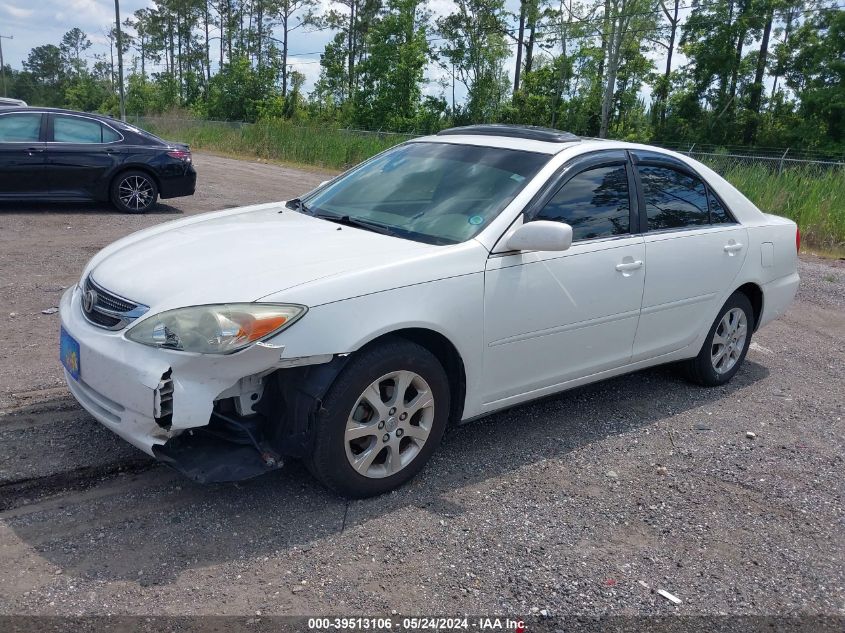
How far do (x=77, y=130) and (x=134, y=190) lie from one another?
1.15 meters

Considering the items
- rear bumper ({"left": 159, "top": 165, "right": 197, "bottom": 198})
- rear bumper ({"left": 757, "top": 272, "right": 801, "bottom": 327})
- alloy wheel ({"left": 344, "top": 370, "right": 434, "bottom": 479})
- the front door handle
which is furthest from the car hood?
rear bumper ({"left": 159, "top": 165, "right": 197, "bottom": 198})

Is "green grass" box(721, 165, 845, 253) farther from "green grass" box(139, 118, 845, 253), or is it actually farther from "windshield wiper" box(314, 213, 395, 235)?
"windshield wiper" box(314, 213, 395, 235)

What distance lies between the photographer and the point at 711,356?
5.60 meters

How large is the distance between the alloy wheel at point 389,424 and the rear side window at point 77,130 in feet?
30.9

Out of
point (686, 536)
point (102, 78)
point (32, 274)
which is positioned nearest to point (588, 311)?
point (686, 536)

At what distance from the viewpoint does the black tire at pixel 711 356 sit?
553 centimetres

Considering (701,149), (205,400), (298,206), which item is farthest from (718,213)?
(701,149)

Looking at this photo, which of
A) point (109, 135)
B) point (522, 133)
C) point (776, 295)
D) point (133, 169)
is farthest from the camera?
point (133, 169)

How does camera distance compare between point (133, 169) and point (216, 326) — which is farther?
point (133, 169)

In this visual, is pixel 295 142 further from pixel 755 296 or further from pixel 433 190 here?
pixel 433 190

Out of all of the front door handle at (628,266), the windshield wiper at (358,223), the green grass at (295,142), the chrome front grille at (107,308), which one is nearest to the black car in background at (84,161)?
the windshield wiper at (358,223)

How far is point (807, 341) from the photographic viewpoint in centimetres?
733

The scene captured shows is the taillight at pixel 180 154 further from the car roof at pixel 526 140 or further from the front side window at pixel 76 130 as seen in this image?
the car roof at pixel 526 140

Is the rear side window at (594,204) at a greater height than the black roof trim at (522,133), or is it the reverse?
the black roof trim at (522,133)
